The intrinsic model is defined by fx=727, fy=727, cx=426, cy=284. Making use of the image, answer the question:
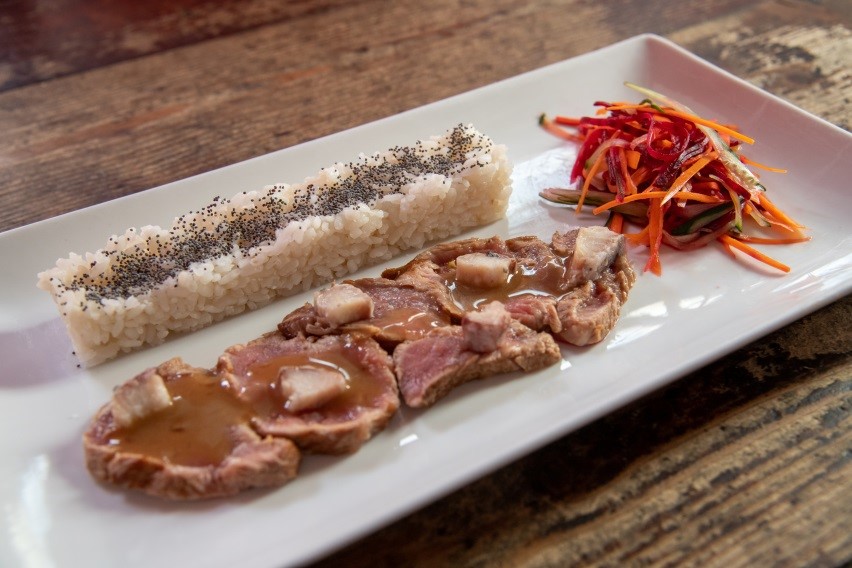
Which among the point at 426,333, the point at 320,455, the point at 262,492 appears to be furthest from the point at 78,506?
the point at 426,333

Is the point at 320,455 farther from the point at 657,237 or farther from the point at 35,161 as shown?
the point at 35,161

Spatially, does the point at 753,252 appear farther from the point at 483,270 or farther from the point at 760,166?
the point at 483,270

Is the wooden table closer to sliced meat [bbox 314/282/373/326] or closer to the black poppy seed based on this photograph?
sliced meat [bbox 314/282/373/326]

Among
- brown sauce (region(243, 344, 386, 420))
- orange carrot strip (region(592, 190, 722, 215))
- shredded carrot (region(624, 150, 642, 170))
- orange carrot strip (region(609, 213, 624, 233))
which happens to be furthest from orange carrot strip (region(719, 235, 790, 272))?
brown sauce (region(243, 344, 386, 420))

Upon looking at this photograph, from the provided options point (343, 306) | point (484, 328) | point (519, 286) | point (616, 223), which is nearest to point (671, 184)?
point (616, 223)

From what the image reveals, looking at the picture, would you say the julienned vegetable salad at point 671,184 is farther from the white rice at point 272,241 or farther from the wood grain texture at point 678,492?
the wood grain texture at point 678,492
